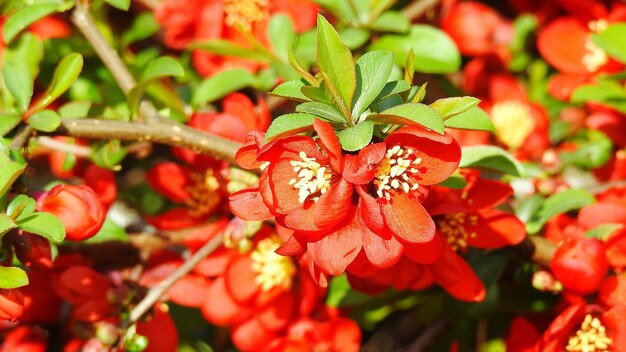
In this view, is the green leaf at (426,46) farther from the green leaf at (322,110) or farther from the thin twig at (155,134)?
the green leaf at (322,110)

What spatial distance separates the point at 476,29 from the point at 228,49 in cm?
57

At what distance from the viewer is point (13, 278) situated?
0.90 metres

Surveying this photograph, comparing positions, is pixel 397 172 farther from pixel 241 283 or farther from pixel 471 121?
pixel 241 283

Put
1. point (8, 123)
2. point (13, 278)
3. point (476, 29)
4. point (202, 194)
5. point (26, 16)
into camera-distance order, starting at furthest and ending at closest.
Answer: point (476, 29) < point (202, 194) < point (26, 16) < point (8, 123) < point (13, 278)

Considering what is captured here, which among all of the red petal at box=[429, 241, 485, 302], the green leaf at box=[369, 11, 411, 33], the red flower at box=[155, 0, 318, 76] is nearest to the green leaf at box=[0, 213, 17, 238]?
the red petal at box=[429, 241, 485, 302]

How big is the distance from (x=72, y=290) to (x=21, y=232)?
21 cm

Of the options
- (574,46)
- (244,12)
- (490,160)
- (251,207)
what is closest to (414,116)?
(251,207)

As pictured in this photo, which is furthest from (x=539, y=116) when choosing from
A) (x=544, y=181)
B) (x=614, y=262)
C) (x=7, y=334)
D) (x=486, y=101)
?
(x=7, y=334)

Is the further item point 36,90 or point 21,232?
point 36,90

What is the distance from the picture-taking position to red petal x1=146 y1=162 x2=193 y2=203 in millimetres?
1316

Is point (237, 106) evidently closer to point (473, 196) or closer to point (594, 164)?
point (473, 196)

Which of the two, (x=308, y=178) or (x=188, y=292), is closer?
(x=308, y=178)

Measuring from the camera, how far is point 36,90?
1.48 meters

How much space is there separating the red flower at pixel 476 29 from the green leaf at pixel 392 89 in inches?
31.8
